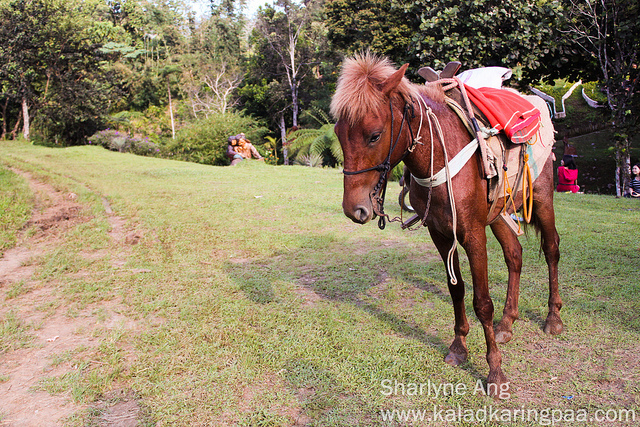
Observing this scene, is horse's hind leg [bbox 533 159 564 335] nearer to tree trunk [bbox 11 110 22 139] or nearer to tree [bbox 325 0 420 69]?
tree [bbox 325 0 420 69]

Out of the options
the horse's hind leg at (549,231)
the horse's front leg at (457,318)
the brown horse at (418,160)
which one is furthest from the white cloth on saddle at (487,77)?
the horse's front leg at (457,318)

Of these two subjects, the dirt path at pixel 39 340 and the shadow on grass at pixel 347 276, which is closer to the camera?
the dirt path at pixel 39 340

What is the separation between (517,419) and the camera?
2.60 metres

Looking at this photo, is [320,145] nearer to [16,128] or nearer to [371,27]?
[371,27]

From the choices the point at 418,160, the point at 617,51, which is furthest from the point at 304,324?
the point at 617,51

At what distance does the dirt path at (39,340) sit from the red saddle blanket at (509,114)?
303cm

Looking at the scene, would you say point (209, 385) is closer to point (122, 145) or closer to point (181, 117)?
point (122, 145)

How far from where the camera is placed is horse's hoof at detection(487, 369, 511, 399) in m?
2.81

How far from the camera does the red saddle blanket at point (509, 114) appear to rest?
307cm

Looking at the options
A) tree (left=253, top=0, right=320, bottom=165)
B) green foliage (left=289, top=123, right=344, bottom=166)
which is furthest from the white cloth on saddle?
tree (left=253, top=0, right=320, bottom=165)

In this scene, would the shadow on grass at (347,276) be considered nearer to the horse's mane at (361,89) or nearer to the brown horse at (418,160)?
the brown horse at (418,160)

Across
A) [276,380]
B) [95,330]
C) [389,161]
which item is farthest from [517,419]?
[95,330]

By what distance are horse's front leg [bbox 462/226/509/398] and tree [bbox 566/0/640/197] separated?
946cm

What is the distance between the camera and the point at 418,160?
2.83 meters
